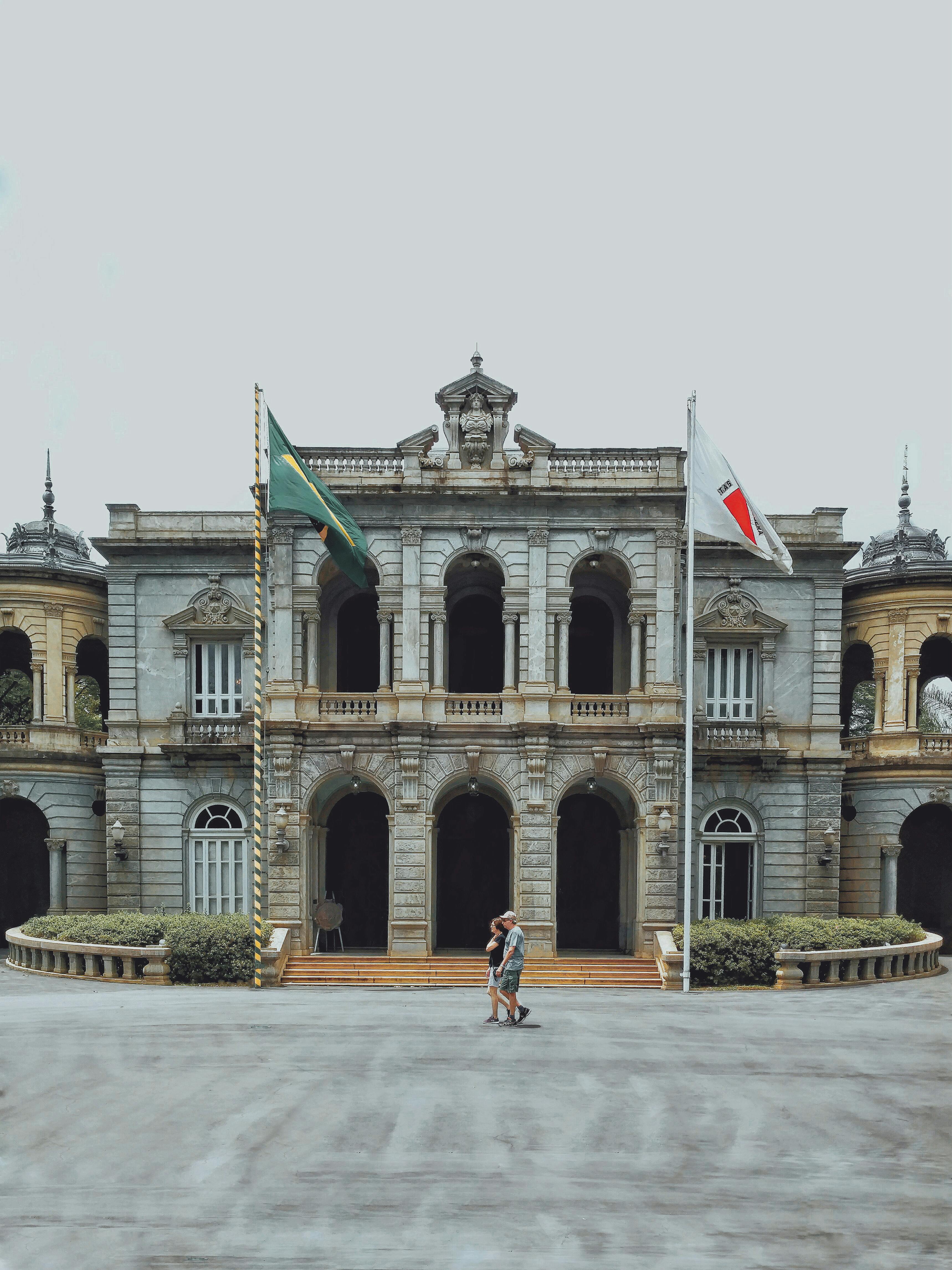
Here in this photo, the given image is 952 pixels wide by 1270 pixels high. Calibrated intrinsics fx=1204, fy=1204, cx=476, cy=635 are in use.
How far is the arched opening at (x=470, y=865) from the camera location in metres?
35.2

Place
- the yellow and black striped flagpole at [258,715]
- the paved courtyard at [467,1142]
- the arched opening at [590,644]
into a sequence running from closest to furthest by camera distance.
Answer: the paved courtyard at [467,1142] → the yellow and black striped flagpole at [258,715] → the arched opening at [590,644]

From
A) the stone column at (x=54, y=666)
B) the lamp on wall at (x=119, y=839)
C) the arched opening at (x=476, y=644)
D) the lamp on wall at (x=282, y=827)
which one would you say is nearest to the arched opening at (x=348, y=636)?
the arched opening at (x=476, y=644)

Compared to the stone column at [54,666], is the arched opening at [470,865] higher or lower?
lower

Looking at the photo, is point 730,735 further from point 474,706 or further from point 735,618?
point 474,706

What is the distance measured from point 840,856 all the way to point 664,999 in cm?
1262

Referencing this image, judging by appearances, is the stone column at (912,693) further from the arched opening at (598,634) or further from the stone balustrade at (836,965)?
the arched opening at (598,634)

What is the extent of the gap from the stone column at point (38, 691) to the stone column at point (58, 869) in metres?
3.57

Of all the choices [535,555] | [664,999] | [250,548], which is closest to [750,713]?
[535,555]

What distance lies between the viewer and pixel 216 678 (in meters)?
34.1

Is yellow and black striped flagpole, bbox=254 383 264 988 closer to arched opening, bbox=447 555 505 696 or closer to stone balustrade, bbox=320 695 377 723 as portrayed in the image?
stone balustrade, bbox=320 695 377 723

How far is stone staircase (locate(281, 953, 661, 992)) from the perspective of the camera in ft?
94.5

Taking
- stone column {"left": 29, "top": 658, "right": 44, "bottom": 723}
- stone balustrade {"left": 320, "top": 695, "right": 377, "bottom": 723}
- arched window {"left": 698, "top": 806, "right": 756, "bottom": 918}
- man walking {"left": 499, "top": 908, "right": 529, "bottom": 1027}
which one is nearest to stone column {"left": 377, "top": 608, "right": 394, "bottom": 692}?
stone balustrade {"left": 320, "top": 695, "right": 377, "bottom": 723}

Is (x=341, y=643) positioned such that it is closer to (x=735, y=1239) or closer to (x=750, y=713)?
(x=750, y=713)

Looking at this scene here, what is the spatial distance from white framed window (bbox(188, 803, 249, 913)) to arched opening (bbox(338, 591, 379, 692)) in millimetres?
5106
